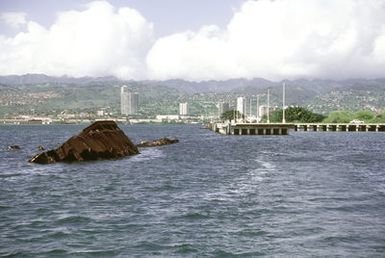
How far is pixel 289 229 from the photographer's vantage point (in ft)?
70.5

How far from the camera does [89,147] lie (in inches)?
2212

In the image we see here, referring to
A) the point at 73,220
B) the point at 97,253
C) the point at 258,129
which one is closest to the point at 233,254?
the point at 97,253

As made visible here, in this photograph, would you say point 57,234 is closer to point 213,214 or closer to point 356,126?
point 213,214

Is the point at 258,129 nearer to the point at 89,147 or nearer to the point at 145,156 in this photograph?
the point at 145,156

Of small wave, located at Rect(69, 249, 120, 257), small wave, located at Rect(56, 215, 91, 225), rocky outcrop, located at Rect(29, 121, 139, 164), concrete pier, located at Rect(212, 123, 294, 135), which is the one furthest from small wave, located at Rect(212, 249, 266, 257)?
concrete pier, located at Rect(212, 123, 294, 135)

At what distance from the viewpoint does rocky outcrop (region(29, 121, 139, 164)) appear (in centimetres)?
5459

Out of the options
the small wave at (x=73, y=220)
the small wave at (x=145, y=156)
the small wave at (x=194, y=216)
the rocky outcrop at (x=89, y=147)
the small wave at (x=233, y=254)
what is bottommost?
the small wave at (x=145, y=156)

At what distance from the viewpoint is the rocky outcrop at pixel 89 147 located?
5459 centimetres

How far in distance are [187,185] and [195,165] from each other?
18012 mm

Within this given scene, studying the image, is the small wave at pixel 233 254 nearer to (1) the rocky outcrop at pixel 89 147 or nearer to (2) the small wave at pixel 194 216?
(2) the small wave at pixel 194 216

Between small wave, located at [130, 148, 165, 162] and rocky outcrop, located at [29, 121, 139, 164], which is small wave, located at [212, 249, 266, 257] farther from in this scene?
small wave, located at [130, 148, 165, 162]

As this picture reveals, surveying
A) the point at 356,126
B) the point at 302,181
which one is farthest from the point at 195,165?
the point at 356,126

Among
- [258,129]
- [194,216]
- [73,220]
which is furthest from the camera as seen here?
[258,129]

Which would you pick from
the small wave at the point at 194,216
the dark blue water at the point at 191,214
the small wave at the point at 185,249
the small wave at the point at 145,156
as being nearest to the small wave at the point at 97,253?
the dark blue water at the point at 191,214
